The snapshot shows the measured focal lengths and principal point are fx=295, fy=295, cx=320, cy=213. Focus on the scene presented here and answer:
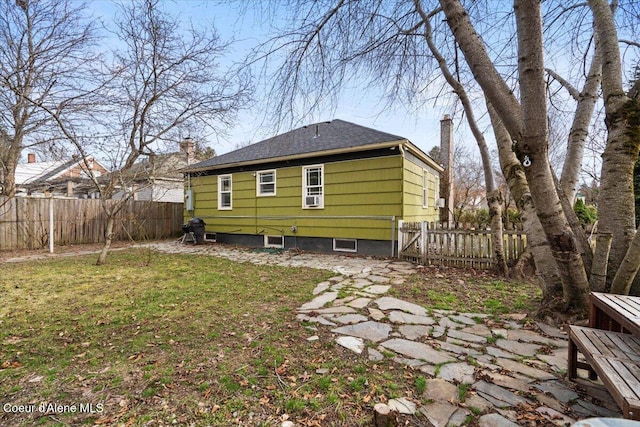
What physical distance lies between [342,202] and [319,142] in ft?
7.29

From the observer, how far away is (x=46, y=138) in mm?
9680

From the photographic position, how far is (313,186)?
934 centimetres

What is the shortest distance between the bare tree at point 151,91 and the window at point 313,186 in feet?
9.45

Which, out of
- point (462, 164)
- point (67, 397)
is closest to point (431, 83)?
point (67, 397)

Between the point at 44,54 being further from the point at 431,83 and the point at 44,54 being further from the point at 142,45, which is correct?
the point at 431,83

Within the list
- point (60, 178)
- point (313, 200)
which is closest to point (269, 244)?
point (313, 200)

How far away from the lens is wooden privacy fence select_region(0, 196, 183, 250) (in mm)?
9195

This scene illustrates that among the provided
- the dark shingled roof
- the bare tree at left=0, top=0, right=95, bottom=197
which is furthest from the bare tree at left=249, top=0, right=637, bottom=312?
the bare tree at left=0, top=0, right=95, bottom=197

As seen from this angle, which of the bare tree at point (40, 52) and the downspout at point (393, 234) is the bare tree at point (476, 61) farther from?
the bare tree at point (40, 52)

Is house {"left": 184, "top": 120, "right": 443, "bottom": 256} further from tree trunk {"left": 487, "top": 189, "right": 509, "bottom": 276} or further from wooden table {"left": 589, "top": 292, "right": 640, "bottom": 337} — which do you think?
wooden table {"left": 589, "top": 292, "right": 640, "bottom": 337}

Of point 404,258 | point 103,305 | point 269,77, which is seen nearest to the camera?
point 269,77

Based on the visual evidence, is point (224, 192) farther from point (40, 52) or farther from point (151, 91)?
point (40, 52)

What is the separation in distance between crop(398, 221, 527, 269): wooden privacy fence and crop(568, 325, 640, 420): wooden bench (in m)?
4.13

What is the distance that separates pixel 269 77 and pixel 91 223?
11217mm
